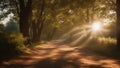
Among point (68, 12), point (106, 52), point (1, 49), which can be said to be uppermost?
point (68, 12)

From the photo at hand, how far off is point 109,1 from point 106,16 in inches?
107

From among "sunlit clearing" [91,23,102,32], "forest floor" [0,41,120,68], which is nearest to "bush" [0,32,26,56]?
"forest floor" [0,41,120,68]

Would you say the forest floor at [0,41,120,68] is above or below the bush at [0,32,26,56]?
below

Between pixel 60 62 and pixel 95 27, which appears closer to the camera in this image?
pixel 60 62

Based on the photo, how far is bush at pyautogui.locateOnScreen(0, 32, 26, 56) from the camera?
1652cm

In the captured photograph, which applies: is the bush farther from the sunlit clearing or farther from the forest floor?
the sunlit clearing

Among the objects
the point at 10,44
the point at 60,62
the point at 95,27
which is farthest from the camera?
the point at 95,27

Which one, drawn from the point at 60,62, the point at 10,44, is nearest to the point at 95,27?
the point at 10,44

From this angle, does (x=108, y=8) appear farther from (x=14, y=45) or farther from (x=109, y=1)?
(x=14, y=45)

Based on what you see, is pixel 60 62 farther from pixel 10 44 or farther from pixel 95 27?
pixel 95 27

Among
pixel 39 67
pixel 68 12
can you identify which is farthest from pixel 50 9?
pixel 39 67

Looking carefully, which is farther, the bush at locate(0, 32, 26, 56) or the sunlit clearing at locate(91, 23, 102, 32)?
the sunlit clearing at locate(91, 23, 102, 32)

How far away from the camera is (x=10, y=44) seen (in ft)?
56.9

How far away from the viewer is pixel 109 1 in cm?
2600
